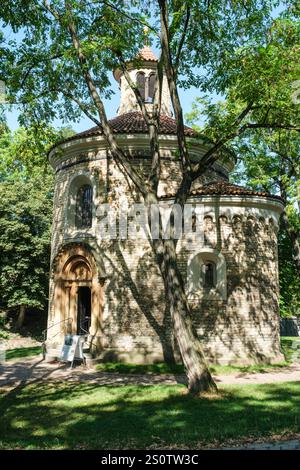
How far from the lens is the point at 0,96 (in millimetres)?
11672

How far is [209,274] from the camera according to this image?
47.3 ft

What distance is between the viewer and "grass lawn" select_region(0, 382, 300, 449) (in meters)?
6.27


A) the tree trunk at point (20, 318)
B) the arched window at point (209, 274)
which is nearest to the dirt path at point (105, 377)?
the arched window at point (209, 274)

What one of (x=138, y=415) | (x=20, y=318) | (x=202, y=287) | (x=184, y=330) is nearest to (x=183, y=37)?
(x=184, y=330)

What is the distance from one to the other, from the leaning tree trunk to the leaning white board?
499 cm

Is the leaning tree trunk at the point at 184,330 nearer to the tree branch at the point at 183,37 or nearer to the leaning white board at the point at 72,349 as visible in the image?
the leaning white board at the point at 72,349

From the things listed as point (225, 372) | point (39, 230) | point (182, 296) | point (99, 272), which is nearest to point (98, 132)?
point (99, 272)

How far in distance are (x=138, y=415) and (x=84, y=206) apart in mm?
10410

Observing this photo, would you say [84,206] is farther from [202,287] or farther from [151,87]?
[151,87]

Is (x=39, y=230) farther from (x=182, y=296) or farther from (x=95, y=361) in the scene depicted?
(x=182, y=296)

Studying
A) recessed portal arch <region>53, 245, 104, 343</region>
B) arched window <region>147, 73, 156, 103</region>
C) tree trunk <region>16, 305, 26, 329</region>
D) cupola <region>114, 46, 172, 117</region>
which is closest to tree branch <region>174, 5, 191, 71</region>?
recessed portal arch <region>53, 245, 104, 343</region>

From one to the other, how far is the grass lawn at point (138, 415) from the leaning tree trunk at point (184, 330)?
45 cm

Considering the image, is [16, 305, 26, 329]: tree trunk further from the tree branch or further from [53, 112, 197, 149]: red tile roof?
the tree branch

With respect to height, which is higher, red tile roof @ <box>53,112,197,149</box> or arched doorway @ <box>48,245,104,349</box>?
red tile roof @ <box>53,112,197,149</box>
